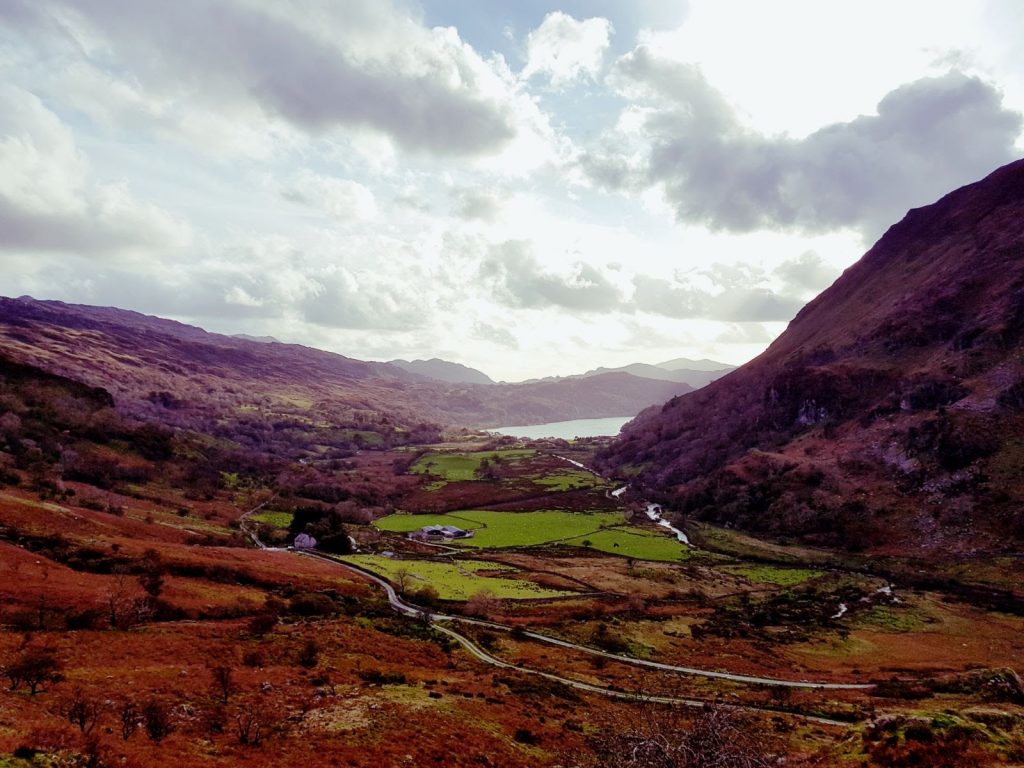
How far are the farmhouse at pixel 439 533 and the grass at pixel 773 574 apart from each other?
165 feet

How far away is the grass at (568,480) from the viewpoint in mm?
173375

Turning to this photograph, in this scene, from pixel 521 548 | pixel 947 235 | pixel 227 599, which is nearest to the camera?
pixel 227 599

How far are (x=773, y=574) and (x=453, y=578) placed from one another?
55.2 meters

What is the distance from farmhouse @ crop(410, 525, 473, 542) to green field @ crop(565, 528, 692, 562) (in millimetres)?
21876

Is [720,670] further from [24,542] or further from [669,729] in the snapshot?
[24,542]

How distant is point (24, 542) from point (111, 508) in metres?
26.8

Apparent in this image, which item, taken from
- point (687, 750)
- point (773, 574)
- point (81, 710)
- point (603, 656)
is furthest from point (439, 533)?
point (687, 750)

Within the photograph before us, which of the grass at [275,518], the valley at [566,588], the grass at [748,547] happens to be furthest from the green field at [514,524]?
the grass at [275,518]

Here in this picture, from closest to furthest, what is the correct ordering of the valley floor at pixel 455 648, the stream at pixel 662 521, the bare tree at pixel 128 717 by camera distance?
the bare tree at pixel 128 717, the valley floor at pixel 455 648, the stream at pixel 662 521

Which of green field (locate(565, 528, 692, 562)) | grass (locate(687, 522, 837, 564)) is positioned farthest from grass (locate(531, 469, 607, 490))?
green field (locate(565, 528, 692, 562))

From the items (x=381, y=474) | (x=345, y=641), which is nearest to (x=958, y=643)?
(x=345, y=641)

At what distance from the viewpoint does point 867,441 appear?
12912 cm

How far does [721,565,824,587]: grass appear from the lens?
8825cm

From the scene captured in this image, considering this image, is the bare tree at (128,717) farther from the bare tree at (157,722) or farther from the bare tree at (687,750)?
the bare tree at (687,750)
